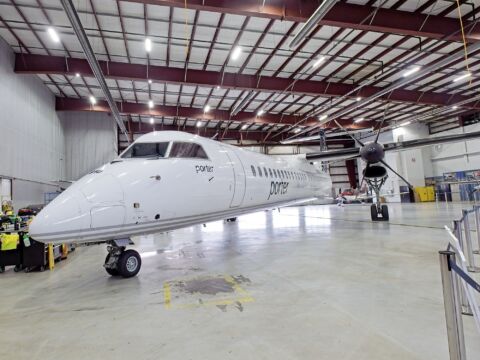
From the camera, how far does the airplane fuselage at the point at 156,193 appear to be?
14.7ft

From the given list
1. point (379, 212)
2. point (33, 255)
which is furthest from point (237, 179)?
point (379, 212)

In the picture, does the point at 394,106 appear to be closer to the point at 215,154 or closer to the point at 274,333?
the point at 215,154

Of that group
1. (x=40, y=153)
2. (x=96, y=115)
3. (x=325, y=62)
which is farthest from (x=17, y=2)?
(x=325, y=62)

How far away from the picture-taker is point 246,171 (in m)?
8.59

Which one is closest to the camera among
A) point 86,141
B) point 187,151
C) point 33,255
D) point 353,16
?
point 187,151

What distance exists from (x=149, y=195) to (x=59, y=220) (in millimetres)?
1517

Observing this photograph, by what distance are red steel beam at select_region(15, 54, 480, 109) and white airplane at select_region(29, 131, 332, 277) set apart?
36.8 feet

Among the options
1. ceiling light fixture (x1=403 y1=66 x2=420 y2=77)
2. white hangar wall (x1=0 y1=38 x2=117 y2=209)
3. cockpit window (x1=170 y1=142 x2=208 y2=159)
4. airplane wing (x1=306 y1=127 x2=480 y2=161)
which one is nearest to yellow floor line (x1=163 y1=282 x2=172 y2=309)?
cockpit window (x1=170 y1=142 x2=208 y2=159)

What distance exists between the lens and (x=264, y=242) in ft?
31.9

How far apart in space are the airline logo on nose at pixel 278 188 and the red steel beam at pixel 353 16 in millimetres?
6976

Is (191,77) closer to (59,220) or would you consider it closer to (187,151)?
(187,151)

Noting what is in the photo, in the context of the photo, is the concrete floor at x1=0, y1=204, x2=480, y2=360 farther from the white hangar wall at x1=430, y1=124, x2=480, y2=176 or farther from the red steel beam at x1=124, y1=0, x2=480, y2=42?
the white hangar wall at x1=430, y1=124, x2=480, y2=176

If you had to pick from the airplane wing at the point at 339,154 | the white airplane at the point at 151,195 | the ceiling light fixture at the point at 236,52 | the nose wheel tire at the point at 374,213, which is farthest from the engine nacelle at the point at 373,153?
the ceiling light fixture at the point at 236,52

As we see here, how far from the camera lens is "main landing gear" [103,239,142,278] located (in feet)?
18.8
